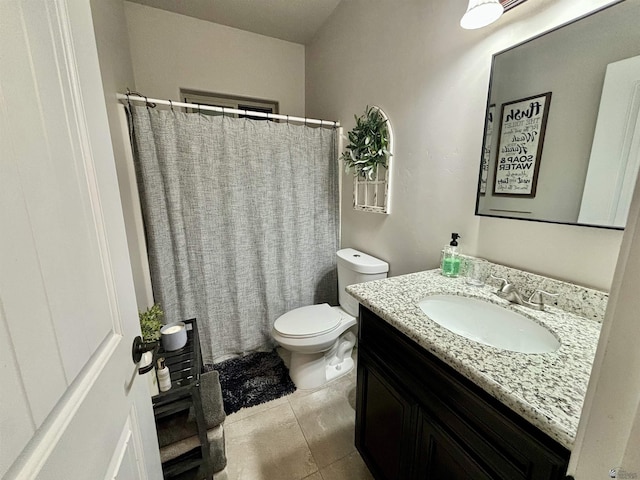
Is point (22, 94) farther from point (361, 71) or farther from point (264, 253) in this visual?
point (361, 71)

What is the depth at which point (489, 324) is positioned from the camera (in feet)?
3.23

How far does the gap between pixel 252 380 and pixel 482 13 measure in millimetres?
2218

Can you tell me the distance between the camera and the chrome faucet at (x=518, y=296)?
0.91 metres

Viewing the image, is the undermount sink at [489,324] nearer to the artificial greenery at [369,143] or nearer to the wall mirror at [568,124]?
the wall mirror at [568,124]

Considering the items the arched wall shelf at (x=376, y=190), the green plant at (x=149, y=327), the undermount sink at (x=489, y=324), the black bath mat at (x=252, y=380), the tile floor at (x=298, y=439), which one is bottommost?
the tile floor at (x=298, y=439)

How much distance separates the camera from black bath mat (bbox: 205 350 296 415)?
1.61 metres

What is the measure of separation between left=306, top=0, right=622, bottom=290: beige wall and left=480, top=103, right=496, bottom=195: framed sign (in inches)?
1.4

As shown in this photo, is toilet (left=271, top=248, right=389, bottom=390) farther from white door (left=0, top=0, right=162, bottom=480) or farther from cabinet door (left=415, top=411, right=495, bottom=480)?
white door (left=0, top=0, right=162, bottom=480)

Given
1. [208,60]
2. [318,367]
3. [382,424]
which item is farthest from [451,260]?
[208,60]

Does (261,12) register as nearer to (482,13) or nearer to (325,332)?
(482,13)

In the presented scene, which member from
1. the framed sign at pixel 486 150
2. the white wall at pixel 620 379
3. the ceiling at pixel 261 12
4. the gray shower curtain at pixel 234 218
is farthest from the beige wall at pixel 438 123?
the white wall at pixel 620 379

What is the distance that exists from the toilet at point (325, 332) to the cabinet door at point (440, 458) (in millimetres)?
802

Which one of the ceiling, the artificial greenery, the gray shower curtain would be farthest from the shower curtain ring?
the artificial greenery

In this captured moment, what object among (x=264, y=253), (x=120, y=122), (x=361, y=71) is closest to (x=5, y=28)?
(x=120, y=122)
